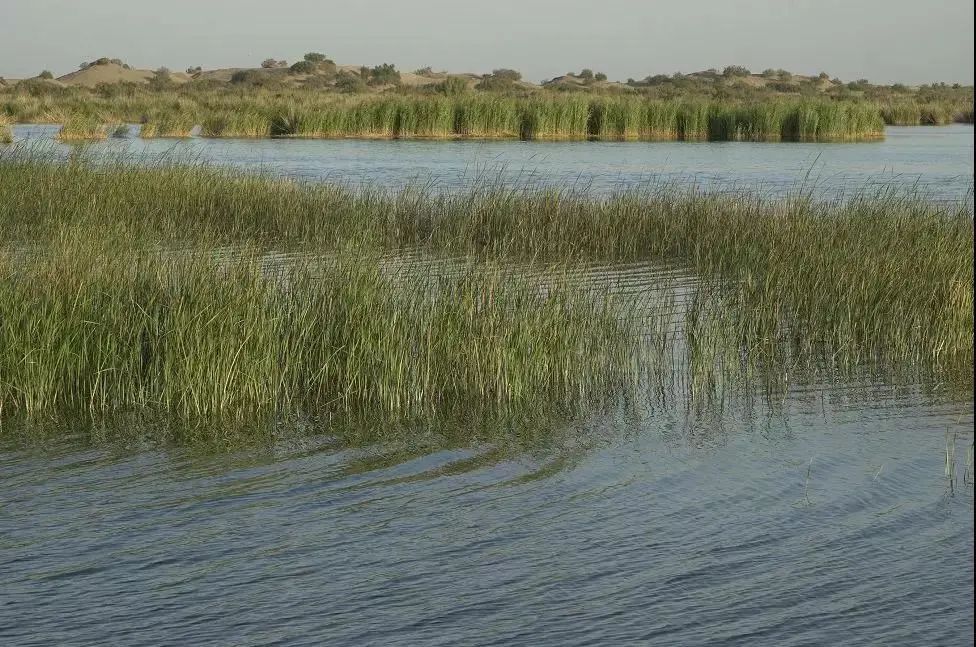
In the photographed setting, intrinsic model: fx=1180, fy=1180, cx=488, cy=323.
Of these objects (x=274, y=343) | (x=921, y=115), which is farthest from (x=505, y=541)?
(x=921, y=115)

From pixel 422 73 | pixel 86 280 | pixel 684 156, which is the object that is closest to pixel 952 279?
pixel 86 280

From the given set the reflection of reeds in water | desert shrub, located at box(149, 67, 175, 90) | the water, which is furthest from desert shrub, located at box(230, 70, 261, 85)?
the water

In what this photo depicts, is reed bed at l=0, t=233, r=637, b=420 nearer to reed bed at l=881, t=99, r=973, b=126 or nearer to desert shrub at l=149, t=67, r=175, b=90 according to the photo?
reed bed at l=881, t=99, r=973, b=126

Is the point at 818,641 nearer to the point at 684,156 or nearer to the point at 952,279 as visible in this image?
the point at 952,279

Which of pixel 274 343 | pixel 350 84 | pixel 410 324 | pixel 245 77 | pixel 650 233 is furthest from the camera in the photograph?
pixel 245 77

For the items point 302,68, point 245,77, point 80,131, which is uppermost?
point 302,68

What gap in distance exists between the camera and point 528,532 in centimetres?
468

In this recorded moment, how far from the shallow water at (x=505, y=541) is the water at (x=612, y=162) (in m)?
9.78

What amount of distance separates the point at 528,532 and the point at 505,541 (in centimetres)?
14

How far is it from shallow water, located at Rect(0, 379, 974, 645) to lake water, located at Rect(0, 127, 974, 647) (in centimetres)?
1

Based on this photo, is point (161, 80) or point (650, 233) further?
point (161, 80)

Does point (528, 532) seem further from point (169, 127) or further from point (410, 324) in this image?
point (169, 127)

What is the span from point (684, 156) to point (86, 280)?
1971 centimetres

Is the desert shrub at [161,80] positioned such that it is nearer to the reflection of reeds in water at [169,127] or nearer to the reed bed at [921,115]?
the reflection of reeds in water at [169,127]
